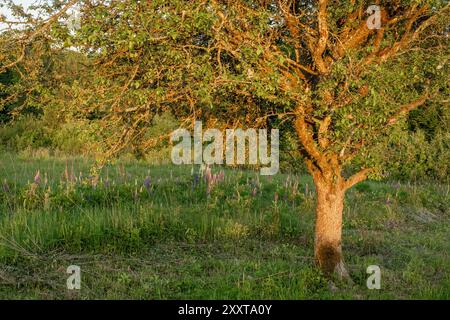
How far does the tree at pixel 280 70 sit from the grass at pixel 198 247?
1045 mm

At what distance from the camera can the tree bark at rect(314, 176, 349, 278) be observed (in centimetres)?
706

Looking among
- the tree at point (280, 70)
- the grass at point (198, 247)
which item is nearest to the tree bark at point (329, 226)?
the tree at point (280, 70)

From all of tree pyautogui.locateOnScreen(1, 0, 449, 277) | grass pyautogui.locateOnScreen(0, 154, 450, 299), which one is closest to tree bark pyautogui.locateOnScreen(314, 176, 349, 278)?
tree pyautogui.locateOnScreen(1, 0, 449, 277)

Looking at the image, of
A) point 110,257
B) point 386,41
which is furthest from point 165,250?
point 386,41

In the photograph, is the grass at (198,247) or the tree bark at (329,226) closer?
the grass at (198,247)

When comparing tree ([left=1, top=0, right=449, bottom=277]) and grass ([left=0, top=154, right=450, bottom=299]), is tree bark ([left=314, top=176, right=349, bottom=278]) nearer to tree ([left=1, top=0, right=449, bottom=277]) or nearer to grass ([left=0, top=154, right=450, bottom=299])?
tree ([left=1, top=0, right=449, bottom=277])

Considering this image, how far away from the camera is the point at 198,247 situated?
818 cm

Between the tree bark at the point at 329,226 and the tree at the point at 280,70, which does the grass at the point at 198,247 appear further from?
the tree at the point at 280,70

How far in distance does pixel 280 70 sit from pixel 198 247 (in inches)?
126

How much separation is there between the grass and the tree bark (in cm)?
26

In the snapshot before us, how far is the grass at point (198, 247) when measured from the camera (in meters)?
6.38

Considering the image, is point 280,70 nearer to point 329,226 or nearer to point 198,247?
point 329,226

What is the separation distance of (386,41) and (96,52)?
3950mm
